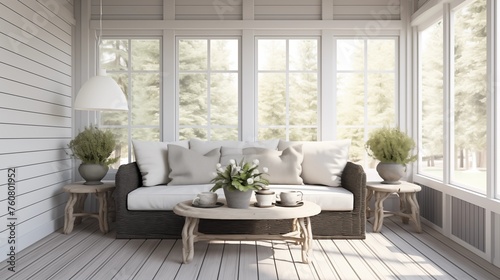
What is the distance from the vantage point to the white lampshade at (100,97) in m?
4.42

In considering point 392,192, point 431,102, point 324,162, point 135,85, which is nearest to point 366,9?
point 431,102

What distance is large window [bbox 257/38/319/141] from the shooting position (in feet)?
17.8

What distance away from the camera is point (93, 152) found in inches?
186

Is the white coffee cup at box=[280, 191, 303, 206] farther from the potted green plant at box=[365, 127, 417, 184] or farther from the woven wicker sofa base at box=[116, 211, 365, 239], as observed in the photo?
the potted green plant at box=[365, 127, 417, 184]

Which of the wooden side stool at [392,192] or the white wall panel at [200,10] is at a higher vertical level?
the white wall panel at [200,10]

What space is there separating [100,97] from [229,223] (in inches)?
71.4

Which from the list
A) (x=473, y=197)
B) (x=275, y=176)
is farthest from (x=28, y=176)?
(x=473, y=197)

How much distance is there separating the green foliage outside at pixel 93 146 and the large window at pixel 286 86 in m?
1.79

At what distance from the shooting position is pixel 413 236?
440 centimetres

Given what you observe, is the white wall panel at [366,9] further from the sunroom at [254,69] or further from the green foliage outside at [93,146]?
the green foliage outside at [93,146]

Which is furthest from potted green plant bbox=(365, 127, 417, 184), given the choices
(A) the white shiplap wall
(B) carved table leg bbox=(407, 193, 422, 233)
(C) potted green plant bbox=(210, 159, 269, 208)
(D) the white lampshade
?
(A) the white shiplap wall

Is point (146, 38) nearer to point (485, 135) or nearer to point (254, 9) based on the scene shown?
point (254, 9)

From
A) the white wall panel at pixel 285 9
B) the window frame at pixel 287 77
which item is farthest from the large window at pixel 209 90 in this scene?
the white wall panel at pixel 285 9

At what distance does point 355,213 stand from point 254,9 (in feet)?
9.06
